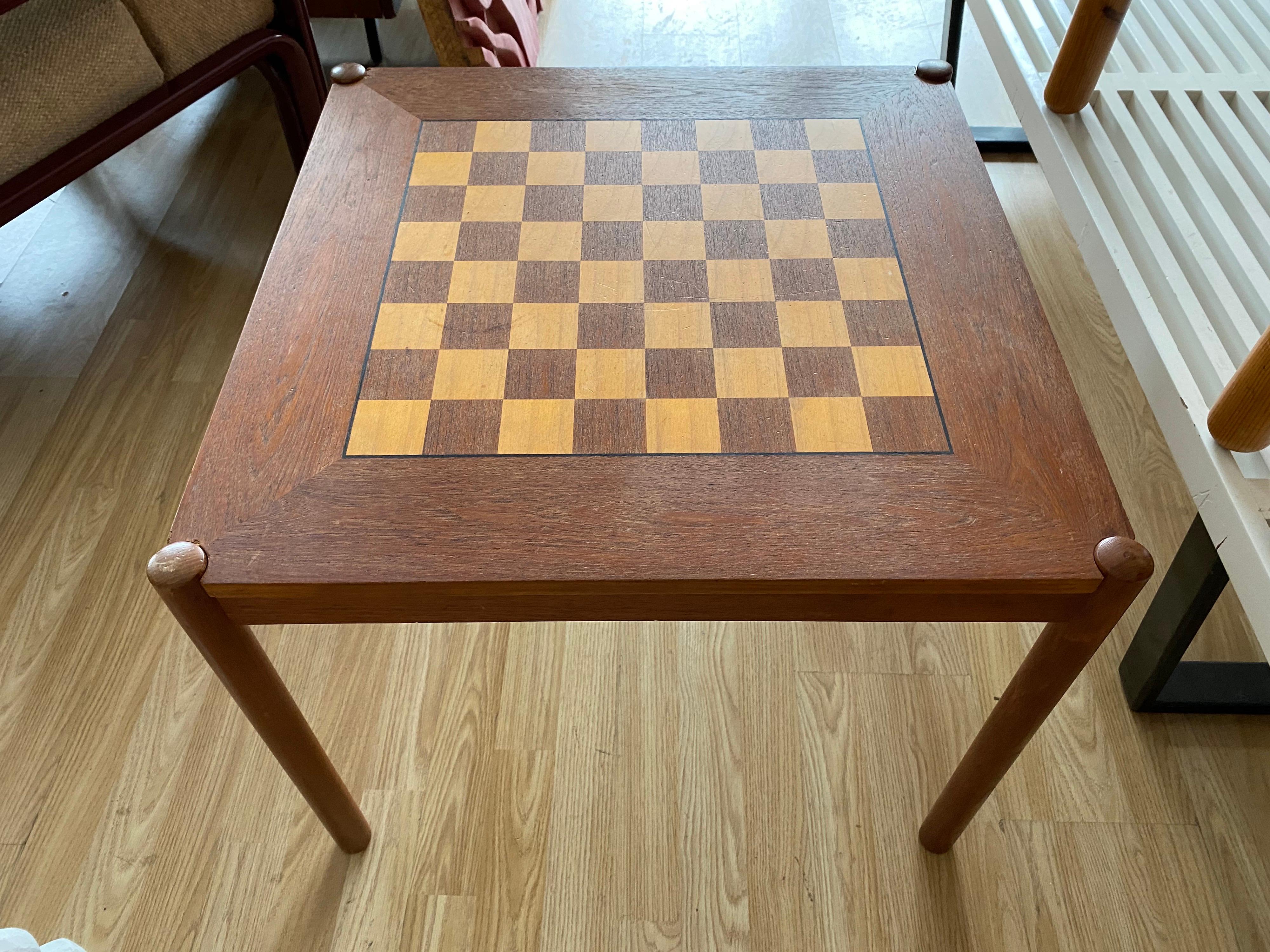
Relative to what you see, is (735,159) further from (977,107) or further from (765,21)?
(765,21)

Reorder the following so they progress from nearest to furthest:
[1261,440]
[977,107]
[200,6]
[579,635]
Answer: [1261,440] → [579,635] → [200,6] → [977,107]

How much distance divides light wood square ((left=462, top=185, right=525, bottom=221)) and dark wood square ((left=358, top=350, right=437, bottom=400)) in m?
0.24

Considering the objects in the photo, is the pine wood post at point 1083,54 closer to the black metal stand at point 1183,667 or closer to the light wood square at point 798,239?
the light wood square at point 798,239

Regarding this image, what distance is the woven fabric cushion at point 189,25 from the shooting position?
1668 mm

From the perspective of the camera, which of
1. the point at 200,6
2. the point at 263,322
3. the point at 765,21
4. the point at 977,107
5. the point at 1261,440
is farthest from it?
the point at 765,21

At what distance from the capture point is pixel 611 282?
110cm

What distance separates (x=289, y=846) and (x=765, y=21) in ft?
7.59

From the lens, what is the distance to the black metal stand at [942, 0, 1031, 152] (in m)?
2.14

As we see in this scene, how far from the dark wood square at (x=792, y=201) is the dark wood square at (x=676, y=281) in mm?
138

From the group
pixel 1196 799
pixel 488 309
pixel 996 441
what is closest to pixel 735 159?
pixel 488 309

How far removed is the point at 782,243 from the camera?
1148 millimetres

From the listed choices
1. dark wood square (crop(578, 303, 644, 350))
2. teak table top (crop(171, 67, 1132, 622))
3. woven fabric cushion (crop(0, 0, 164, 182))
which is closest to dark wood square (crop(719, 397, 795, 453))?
teak table top (crop(171, 67, 1132, 622))

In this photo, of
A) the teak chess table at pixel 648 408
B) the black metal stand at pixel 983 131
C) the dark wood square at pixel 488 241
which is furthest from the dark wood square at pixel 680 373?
the black metal stand at pixel 983 131

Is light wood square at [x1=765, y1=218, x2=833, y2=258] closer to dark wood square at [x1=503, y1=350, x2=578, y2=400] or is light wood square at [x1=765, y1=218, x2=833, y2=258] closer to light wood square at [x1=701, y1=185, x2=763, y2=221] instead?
light wood square at [x1=701, y1=185, x2=763, y2=221]
